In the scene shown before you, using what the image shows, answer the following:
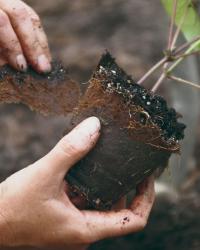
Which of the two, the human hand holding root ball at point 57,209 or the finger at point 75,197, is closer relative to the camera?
the human hand holding root ball at point 57,209

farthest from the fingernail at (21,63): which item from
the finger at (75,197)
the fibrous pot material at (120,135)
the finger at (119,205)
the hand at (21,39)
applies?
the finger at (119,205)

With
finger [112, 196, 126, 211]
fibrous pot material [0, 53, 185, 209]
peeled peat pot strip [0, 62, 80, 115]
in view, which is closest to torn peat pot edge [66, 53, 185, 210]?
fibrous pot material [0, 53, 185, 209]

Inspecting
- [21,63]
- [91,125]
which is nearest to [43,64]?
[21,63]

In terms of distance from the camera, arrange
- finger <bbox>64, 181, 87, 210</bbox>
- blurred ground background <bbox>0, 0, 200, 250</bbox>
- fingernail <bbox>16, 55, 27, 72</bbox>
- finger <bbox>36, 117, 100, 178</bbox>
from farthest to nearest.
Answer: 1. blurred ground background <bbox>0, 0, 200, 250</bbox>
2. fingernail <bbox>16, 55, 27, 72</bbox>
3. finger <bbox>64, 181, 87, 210</bbox>
4. finger <bbox>36, 117, 100, 178</bbox>

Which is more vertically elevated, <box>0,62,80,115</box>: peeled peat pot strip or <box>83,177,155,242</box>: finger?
<box>0,62,80,115</box>: peeled peat pot strip

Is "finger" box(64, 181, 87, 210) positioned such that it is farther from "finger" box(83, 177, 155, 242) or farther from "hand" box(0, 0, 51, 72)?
"hand" box(0, 0, 51, 72)

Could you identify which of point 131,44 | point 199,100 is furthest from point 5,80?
point 131,44

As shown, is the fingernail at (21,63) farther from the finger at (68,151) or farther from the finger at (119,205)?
the finger at (119,205)
